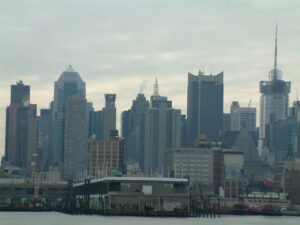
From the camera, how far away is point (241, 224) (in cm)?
19862

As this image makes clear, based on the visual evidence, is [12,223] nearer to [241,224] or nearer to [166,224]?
[166,224]

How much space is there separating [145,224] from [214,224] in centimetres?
2104

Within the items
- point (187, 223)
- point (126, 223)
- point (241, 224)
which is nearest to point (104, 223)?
point (126, 223)

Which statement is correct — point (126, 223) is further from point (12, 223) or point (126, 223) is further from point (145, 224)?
point (12, 223)

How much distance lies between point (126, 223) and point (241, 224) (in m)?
34.0

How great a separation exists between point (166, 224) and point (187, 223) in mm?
6843

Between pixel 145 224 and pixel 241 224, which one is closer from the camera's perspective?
pixel 145 224

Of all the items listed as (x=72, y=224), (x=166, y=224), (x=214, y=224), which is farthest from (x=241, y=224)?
(x=72, y=224)

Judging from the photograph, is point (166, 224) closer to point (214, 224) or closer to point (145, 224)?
point (145, 224)

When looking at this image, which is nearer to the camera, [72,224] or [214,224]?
[72,224]

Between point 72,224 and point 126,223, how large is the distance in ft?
31.1

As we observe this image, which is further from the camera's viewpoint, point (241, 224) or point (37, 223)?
point (241, 224)

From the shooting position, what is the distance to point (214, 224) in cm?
18750

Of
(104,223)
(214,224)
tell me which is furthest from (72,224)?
(214,224)
